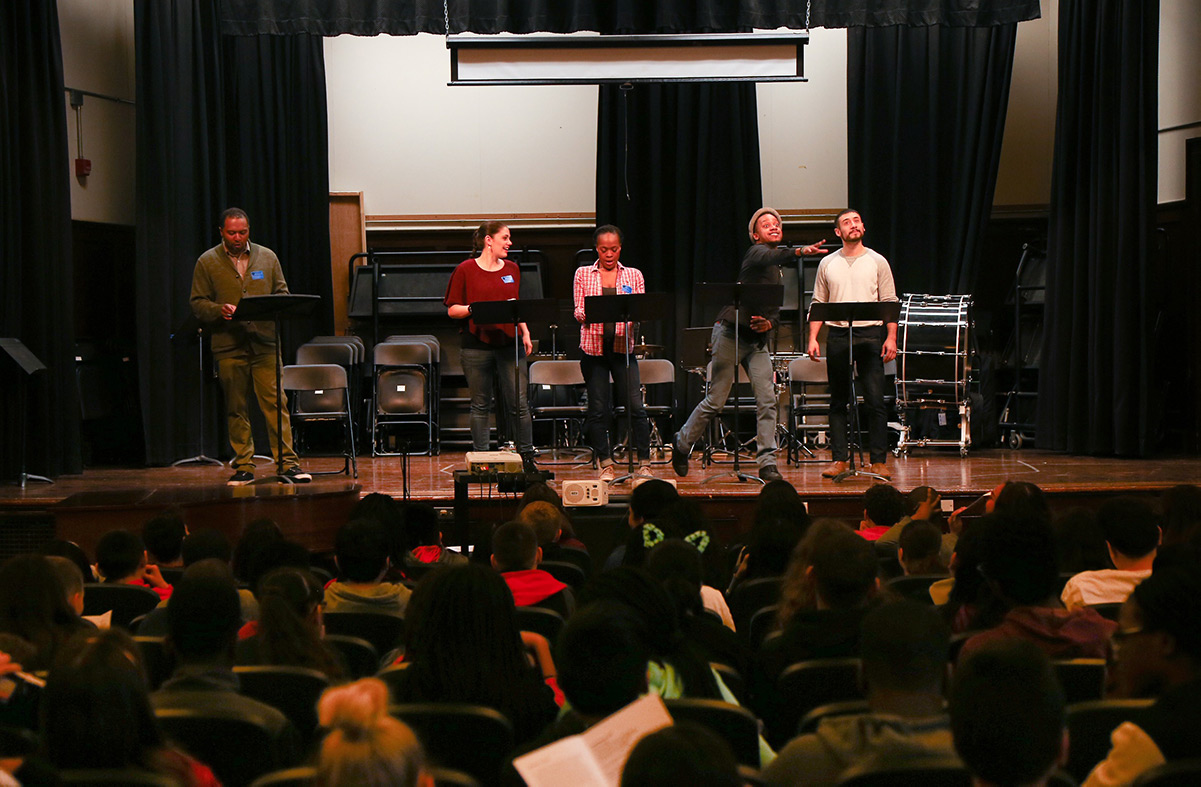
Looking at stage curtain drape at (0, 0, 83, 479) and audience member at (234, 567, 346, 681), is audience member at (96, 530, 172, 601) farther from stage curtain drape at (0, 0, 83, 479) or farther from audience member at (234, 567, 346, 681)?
stage curtain drape at (0, 0, 83, 479)

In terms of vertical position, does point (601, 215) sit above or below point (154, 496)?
above

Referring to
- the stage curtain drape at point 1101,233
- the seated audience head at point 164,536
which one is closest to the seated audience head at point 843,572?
the seated audience head at point 164,536

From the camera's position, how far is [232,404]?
7.48 meters

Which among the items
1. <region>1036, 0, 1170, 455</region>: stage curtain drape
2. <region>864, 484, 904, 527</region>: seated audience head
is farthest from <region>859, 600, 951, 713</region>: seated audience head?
<region>1036, 0, 1170, 455</region>: stage curtain drape

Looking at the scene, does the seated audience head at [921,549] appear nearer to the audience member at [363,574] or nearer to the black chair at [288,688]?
the audience member at [363,574]

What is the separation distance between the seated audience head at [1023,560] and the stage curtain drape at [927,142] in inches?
329

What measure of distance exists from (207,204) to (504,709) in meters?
8.54

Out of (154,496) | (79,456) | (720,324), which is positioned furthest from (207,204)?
(720,324)

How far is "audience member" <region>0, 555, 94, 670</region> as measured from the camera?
276 centimetres

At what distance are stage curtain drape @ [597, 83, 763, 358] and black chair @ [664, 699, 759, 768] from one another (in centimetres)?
904

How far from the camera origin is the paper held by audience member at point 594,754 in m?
1.60

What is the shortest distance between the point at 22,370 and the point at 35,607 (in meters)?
5.92

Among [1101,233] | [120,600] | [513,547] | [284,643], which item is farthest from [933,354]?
[284,643]

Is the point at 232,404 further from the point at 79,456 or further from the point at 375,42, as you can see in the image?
the point at 375,42
